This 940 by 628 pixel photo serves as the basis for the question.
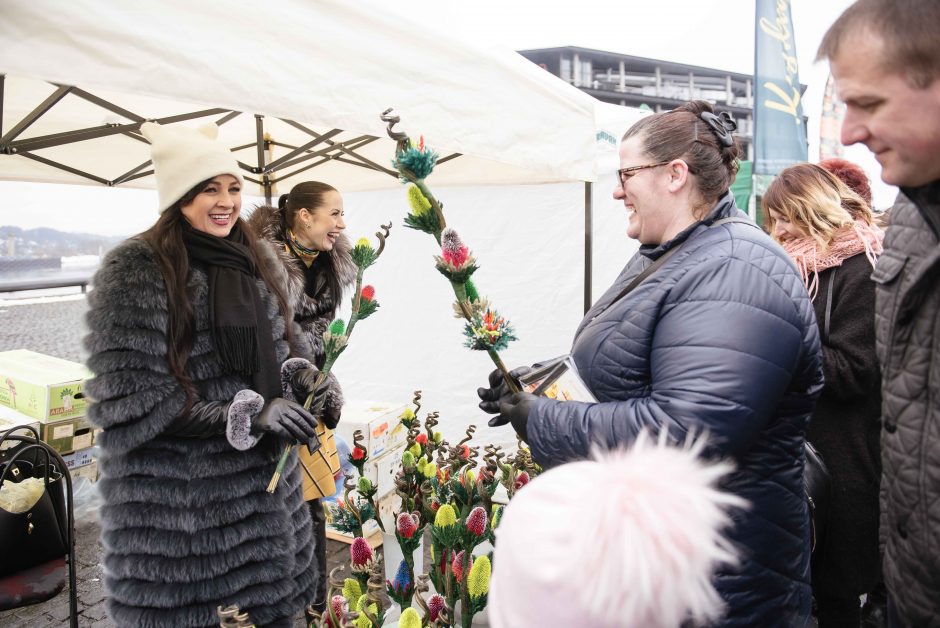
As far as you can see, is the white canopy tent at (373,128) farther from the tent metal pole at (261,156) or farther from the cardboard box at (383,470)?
the cardboard box at (383,470)

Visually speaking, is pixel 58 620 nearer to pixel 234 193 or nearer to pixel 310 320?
pixel 310 320

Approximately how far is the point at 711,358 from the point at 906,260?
455mm

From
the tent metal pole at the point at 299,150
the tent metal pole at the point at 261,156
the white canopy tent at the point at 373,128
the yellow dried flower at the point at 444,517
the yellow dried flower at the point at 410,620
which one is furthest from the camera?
the tent metal pole at the point at 261,156

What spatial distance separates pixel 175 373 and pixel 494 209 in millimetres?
2884

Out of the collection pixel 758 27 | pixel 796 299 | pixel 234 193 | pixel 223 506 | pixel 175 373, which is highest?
pixel 758 27

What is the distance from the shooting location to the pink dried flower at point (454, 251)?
1.22 meters

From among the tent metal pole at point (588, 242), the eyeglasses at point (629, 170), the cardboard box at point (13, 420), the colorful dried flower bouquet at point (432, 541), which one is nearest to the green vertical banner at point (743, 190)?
the tent metal pole at point (588, 242)

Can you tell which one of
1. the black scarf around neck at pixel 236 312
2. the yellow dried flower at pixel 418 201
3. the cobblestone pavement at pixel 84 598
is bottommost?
the cobblestone pavement at pixel 84 598

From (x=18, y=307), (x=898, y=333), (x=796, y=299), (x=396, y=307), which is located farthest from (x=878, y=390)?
(x=18, y=307)

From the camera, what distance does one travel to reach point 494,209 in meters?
4.12

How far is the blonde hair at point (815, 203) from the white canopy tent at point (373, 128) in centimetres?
84

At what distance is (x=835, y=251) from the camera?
6.38 ft

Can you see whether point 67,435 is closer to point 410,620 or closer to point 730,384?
point 410,620

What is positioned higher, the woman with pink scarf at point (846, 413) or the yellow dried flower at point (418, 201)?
the yellow dried flower at point (418, 201)
